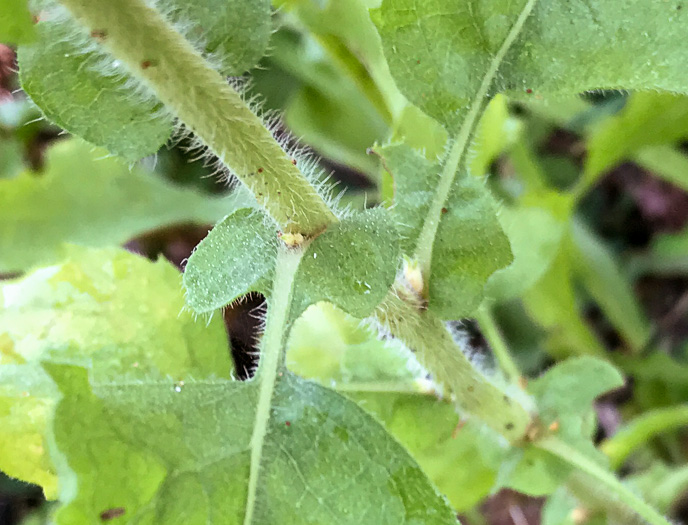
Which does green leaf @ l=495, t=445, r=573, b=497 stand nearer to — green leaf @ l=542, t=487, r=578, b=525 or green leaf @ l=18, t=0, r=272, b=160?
green leaf @ l=542, t=487, r=578, b=525

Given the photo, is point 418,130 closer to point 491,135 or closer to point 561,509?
point 491,135

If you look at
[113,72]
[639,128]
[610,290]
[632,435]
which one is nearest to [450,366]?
[113,72]

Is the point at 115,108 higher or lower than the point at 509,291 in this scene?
higher

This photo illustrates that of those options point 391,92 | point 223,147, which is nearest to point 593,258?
point 391,92

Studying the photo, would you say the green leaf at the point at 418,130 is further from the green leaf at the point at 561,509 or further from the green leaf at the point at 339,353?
the green leaf at the point at 561,509

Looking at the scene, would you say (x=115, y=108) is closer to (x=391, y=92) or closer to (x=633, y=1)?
(x=633, y=1)
